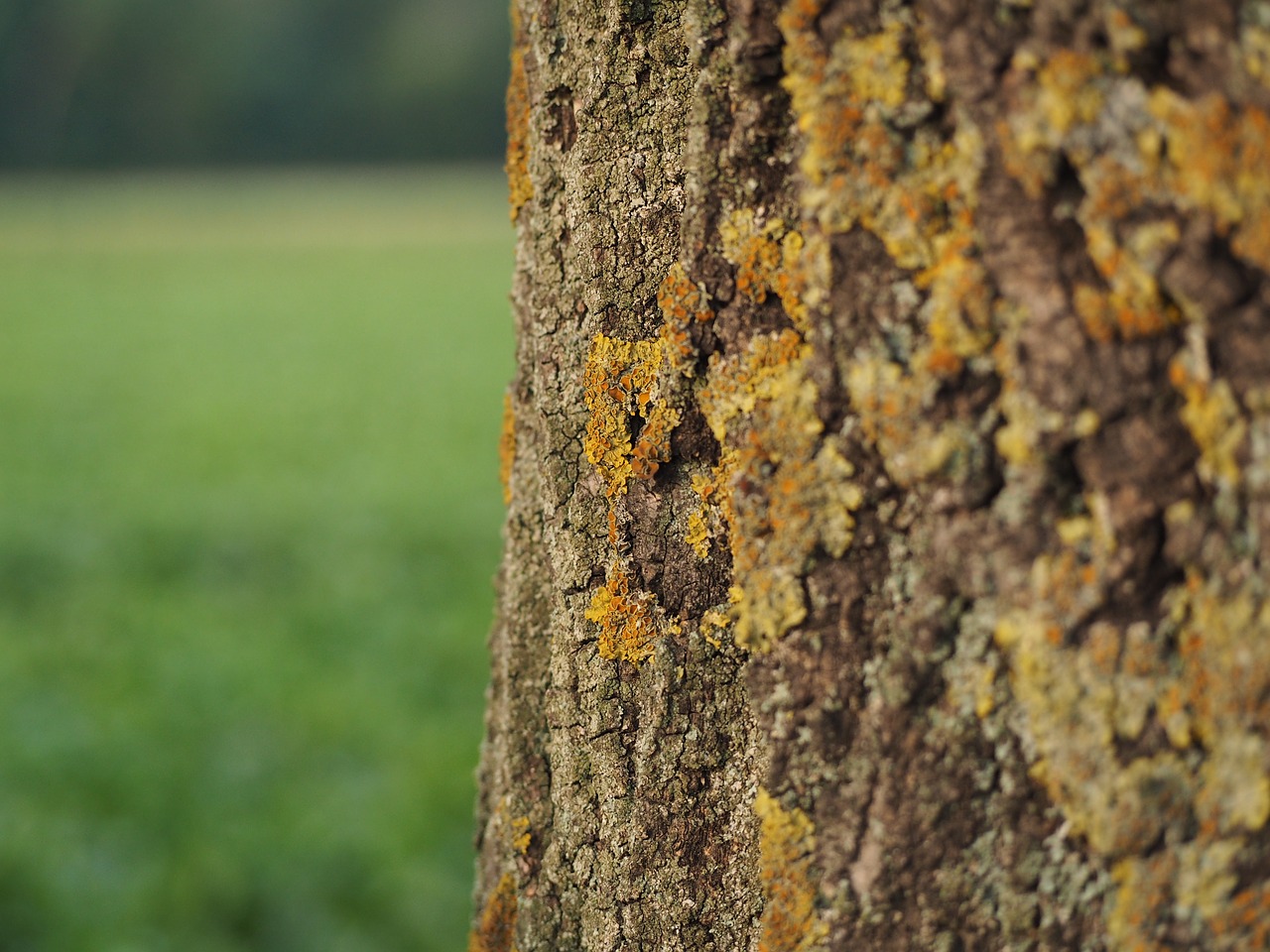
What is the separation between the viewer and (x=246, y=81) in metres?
62.2

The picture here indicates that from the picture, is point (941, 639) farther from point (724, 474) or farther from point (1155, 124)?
point (1155, 124)

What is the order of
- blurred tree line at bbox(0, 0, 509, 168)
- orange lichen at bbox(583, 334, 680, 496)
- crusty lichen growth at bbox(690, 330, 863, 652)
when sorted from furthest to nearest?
blurred tree line at bbox(0, 0, 509, 168) < orange lichen at bbox(583, 334, 680, 496) < crusty lichen growth at bbox(690, 330, 863, 652)

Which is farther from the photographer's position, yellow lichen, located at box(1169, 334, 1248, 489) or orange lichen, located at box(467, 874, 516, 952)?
orange lichen, located at box(467, 874, 516, 952)

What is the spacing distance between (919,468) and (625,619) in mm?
394

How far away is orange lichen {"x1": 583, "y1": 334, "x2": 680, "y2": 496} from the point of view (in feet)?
3.66

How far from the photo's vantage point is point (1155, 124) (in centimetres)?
78

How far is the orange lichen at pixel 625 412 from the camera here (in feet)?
3.66

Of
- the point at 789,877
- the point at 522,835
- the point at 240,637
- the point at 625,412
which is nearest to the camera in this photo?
the point at 789,877

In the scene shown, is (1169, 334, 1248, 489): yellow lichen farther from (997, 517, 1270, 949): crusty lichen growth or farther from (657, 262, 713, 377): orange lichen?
(657, 262, 713, 377): orange lichen

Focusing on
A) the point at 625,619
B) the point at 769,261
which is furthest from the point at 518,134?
the point at 625,619

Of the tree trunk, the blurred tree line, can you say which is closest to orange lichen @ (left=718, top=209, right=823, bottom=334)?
the tree trunk

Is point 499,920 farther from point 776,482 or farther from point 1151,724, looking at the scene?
point 1151,724

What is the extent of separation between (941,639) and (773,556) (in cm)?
16

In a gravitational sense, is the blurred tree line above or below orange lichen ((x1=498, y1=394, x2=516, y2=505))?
above
